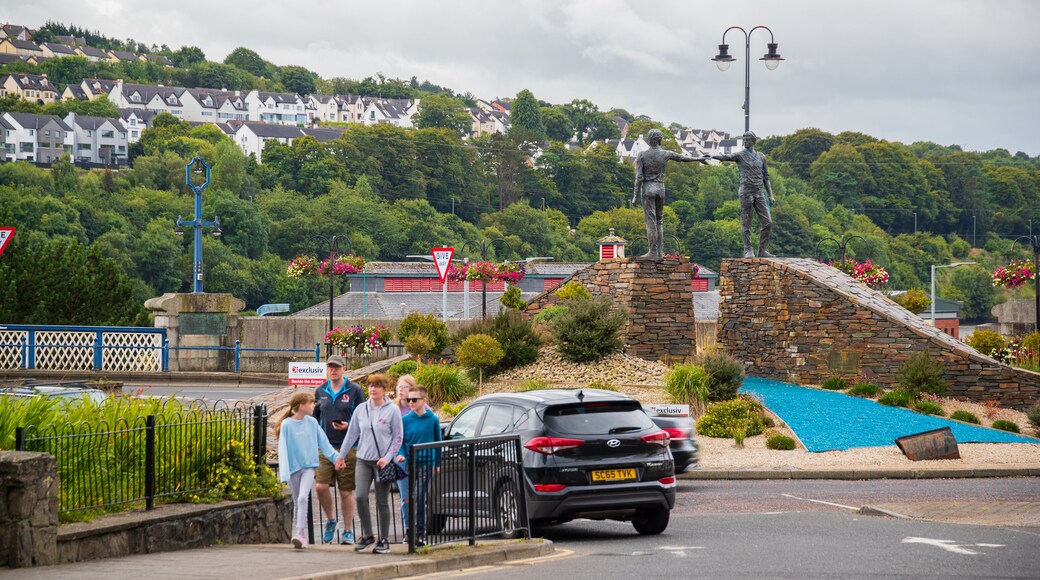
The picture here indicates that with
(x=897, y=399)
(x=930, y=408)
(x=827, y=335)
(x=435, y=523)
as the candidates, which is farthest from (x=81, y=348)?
(x=435, y=523)

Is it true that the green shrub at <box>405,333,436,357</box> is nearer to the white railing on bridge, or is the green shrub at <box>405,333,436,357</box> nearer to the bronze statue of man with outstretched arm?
the bronze statue of man with outstretched arm

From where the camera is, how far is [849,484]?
1948 centimetres

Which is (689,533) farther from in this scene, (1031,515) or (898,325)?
(898,325)

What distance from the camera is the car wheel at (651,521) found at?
13.8 m

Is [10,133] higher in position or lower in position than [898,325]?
higher

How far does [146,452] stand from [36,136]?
197192 mm

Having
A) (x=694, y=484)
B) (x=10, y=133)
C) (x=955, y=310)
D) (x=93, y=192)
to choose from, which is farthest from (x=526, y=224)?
(x=694, y=484)

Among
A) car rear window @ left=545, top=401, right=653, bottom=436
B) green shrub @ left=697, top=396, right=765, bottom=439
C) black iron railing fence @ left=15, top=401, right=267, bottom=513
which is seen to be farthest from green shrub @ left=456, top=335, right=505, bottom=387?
car rear window @ left=545, top=401, right=653, bottom=436

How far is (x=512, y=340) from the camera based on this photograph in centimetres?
2758

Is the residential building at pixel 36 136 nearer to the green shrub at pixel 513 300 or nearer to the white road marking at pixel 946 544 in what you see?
the green shrub at pixel 513 300

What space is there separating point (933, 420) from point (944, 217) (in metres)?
130

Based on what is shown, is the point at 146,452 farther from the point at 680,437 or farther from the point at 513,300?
the point at 513,300

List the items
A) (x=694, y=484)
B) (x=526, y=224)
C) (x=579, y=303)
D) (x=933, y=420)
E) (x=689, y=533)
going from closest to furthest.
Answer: (x=689, y=533)
(x=694, y=484)
(x=933, y=420)
(x=579, y=303)
(x=526, y=224)

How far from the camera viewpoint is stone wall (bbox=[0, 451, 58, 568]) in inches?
404
